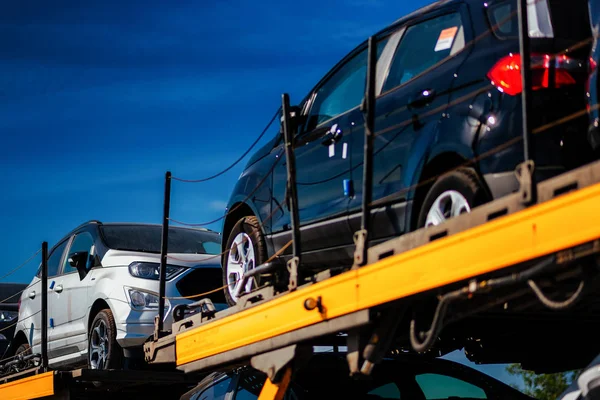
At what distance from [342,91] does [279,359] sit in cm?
197

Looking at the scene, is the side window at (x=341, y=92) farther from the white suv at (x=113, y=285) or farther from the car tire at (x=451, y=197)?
the white suv at (x=113, y=285)

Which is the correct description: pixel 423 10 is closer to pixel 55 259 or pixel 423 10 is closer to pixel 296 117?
pixel 296 117

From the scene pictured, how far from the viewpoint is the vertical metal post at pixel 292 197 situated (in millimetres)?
4910

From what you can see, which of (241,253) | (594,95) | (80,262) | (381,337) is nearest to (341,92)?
(241,253)

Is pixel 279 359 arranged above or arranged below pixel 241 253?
below

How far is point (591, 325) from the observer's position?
562 centimetres

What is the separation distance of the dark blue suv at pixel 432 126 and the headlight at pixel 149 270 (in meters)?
1.82

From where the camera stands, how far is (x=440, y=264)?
377 centimetres

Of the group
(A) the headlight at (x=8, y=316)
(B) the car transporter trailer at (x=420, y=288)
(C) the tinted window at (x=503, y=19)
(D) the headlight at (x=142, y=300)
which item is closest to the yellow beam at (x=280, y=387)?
(B) the car transporter trailer at (x=420, y=288)

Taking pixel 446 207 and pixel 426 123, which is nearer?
pixel 446 207

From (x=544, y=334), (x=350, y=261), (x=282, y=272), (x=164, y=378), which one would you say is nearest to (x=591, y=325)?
(x=544, y=334)

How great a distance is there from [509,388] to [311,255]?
1.41 metres

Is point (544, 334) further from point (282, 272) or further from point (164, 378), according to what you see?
point (164, 378)

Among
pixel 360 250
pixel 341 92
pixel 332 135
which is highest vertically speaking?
pixel 341 92
